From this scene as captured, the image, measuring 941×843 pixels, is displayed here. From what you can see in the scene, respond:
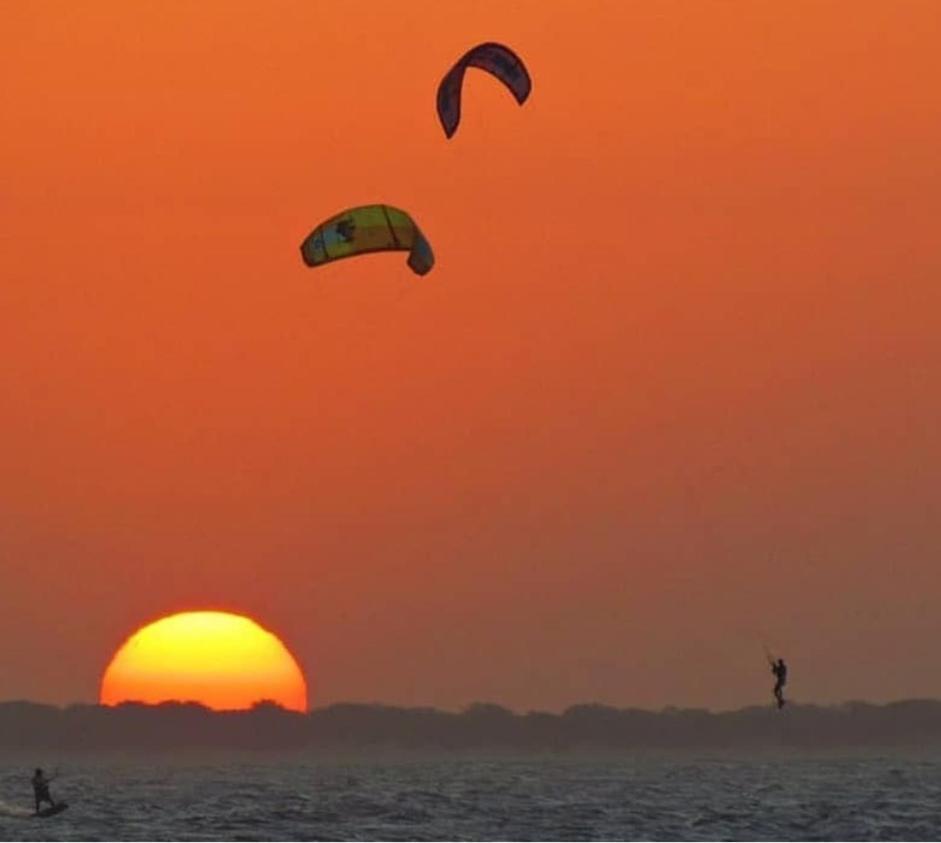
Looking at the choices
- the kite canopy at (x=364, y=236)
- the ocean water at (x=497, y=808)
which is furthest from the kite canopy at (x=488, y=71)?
the ocean water at (x=497, y=808)

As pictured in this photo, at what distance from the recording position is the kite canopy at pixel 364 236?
6612 centimetres

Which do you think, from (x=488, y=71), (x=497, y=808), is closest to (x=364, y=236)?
(x=488, y=71)

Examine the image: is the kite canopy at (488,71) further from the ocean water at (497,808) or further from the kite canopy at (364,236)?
the ocean water at (497,808)

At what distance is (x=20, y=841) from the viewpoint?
86125 mm

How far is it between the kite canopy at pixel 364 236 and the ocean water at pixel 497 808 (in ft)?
84.0

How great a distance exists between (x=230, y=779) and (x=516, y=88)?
115284 millimetres

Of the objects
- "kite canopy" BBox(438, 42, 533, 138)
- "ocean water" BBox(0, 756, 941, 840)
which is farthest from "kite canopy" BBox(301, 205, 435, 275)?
"ocean water" BBox(0, 756, 941, 840)

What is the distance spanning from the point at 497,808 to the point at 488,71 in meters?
54.7

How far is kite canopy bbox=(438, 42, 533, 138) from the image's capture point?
6406 cm

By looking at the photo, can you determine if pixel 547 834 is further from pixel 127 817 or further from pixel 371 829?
pixel 127 817

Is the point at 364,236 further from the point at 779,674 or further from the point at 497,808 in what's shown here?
the point at 497,808

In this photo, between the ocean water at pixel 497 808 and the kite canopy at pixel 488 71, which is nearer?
the kite canopy at pixel 488 71

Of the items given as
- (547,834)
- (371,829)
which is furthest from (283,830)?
(547,834)

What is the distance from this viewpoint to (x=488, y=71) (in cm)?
6494
